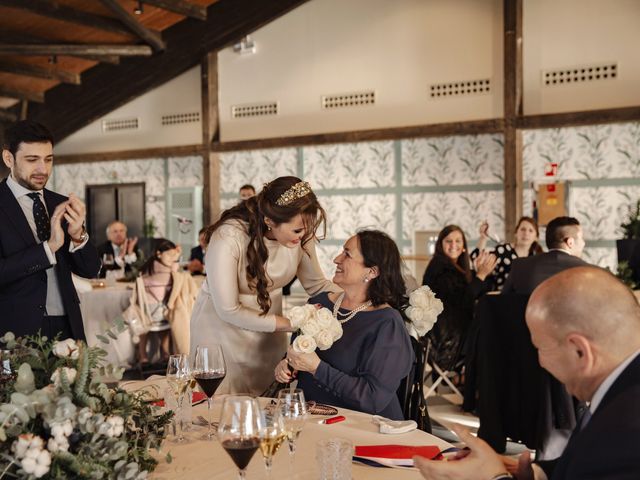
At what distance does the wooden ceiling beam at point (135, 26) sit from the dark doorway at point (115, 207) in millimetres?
2607

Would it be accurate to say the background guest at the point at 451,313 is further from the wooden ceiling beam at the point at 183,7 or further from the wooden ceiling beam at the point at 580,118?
the wooden ceiling beam at the point at 183,7

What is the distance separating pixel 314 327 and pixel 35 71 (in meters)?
9.98

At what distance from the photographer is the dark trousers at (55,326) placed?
284cm

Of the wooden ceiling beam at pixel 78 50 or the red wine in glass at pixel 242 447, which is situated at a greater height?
the wooden ceiling beam at pixel 78 50

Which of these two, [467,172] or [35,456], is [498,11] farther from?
[35,456]

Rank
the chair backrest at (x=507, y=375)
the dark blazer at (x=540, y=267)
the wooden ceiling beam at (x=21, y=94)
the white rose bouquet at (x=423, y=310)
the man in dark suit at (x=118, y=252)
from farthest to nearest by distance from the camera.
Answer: the wooden ceiling beam at (x=21, y=94) < the man in dark suit at (x=118, y=252) < the dark blazer at (x=540, y=267) < the chair backrest at (x=507, y=375) < the white rose bouquet at (x=423, y=310)

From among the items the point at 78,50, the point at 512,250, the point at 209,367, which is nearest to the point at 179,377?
the point at 209,367

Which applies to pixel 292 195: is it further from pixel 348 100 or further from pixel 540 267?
pixel 348 100

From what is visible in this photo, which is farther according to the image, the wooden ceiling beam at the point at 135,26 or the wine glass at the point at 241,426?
the wooden ceiling beam at the point at 135,26

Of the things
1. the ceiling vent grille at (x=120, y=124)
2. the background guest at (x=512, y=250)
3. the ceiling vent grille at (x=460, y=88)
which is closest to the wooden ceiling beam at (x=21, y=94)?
the ceiling vent grille at (x=120, y=124)

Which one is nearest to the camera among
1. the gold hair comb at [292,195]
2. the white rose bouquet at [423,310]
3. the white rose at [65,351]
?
the white rose at [65,351]

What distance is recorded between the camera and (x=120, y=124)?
12516 mm

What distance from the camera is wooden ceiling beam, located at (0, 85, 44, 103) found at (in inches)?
446

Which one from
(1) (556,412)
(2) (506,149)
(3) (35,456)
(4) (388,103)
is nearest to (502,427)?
(1) (556,412)
